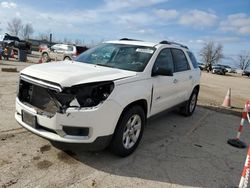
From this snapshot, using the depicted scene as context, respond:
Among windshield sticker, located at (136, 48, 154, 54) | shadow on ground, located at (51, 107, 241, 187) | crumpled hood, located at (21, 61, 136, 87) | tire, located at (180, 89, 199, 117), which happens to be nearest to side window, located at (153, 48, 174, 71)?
windshield sticker, located at (136, 48, 154, 54)

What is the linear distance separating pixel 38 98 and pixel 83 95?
0.77 meters

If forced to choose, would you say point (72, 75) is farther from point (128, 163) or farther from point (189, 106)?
point (189, 106)

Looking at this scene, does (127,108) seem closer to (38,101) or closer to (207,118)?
(38,101)

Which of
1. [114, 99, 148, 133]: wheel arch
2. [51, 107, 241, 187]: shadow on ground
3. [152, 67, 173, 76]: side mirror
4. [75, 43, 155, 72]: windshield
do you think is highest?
[75, 43, 155, 72]: windshield

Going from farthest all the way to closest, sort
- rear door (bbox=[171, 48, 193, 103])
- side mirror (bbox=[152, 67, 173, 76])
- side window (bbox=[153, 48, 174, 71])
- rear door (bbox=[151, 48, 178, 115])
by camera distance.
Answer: rear door (bbox=[171, 48, 193, 103])
side window (bbox=[153, 48, 174, 71])
rear door (bbox=[151, 48, 178, 115])
side mirror (bbox=[152, 67, 173, 76])

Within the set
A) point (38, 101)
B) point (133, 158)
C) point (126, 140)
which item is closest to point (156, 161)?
point (133, 158)

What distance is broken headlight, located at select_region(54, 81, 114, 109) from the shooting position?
10.0ft

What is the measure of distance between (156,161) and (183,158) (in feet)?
1.81

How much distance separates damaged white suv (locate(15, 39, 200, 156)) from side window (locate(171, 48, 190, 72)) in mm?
648

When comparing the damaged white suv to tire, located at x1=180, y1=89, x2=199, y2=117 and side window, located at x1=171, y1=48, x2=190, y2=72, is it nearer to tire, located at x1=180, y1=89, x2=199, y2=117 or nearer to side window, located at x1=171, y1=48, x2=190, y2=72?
side window, located at x1=171, y1=48, x2=190, y2=72

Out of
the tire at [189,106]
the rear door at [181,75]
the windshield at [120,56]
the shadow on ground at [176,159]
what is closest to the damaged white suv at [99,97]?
the windshield at [120,56]

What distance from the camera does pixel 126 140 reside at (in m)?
3.79

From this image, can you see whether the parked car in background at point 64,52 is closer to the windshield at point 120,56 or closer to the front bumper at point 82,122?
the windshield at point 120,56

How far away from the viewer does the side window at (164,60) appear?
443 cm
